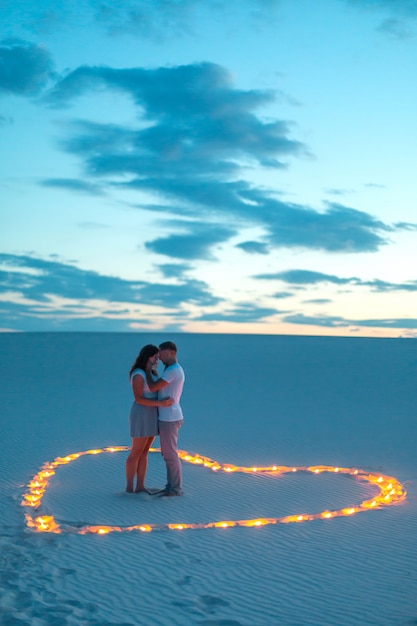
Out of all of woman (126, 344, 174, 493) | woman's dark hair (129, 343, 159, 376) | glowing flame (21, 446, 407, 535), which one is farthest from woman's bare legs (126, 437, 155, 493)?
glowing flame (21, 446, 407, 535)

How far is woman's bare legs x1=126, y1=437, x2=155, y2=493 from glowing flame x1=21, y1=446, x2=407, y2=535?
1.38 m

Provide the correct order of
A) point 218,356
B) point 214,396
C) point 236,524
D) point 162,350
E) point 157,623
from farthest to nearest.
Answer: point 218,356
point 214,396
point 162,350
point 236,524
point 157,623

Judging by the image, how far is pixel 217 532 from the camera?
8.38m

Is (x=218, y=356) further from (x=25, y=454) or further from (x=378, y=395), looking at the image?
(x=25, y=454)

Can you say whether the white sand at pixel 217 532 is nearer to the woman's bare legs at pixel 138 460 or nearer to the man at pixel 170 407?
the woman's bare legs at pixel 138 460

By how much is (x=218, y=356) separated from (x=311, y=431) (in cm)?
2702

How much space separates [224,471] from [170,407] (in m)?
2.73

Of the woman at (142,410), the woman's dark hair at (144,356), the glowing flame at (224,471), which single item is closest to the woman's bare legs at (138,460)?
the woman at (142,410)

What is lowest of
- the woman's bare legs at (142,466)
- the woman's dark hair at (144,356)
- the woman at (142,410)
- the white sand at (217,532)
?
the white sand at (217,532)

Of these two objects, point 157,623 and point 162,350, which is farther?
point 162,350

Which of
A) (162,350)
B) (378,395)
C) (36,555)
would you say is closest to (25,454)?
(162,350)

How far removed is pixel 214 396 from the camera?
980 inches

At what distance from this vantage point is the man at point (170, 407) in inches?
377

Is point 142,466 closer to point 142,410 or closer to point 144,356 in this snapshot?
point 142,410
